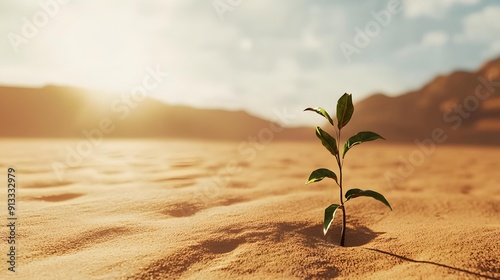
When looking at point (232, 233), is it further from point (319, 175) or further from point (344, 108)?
point (344, 108)

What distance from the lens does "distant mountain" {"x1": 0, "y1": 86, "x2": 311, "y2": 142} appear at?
14094 mm

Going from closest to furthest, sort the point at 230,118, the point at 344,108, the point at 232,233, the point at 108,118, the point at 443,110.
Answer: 1. the point at 344,108
2. the point at 232,233
3. the point at 108,118
4. the point at 443,110
5. the point at 230,118

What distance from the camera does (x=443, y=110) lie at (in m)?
16.8

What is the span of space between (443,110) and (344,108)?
17.9 metres

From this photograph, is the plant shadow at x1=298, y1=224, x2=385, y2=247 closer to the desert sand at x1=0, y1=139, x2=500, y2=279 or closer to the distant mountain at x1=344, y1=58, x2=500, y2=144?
the desert sand at x1=0, y1=139, x2=500, y2=279

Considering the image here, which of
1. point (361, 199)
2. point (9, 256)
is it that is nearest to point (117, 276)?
point (9, 256)

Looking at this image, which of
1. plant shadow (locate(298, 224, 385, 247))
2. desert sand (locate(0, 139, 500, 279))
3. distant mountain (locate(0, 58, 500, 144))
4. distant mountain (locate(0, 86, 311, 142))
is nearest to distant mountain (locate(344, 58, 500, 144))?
distant mountain (locate(0, 58, 500, 144))

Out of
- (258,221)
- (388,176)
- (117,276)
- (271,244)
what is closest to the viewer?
(117,276)

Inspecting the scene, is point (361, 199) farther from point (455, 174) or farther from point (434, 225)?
point (455, 174)

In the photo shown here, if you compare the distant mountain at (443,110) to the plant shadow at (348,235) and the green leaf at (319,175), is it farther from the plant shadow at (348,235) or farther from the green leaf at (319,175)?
the green leaf at (319,175)

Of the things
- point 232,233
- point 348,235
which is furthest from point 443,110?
point 232,233

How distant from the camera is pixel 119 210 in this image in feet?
7.30

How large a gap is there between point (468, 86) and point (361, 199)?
18.0 metres

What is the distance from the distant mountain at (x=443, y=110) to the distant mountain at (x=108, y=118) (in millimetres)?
3916
